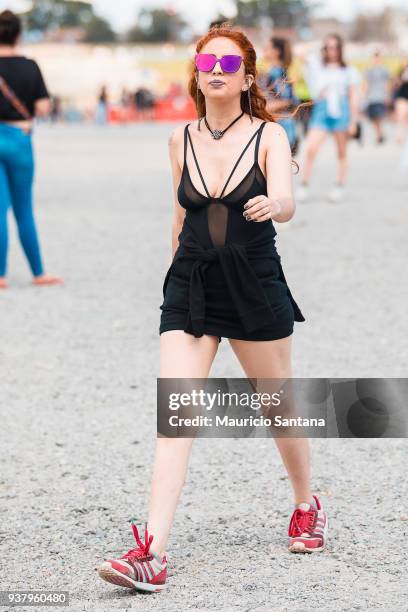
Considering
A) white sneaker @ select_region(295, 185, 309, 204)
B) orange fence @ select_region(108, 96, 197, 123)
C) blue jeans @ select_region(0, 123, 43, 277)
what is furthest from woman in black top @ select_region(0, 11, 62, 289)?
orange fence @ select_region(108, 96, 197, 123)

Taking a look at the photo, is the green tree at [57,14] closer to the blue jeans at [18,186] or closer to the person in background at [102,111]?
the person in background at [102,111]

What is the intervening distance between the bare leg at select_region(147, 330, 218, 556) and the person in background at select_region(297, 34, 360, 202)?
1015 cm

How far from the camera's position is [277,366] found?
368cm

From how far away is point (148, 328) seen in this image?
747cm

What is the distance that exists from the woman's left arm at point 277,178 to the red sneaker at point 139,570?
0.99 metres

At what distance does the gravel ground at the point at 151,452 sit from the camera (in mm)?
3604

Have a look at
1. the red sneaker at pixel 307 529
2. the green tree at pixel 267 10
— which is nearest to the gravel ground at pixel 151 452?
the red sneaker at pixel 307 529

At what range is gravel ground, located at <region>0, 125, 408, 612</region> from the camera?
3604 millimetres

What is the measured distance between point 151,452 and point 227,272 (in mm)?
1651

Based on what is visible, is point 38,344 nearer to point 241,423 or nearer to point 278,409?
point 241,423

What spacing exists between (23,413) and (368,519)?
6.52ft

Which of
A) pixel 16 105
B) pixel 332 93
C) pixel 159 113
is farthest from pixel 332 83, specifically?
pixel 159 113

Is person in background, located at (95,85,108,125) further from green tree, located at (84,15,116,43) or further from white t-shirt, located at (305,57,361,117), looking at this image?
green tree, located at (84,15,116,43)

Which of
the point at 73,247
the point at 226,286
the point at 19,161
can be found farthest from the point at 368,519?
the point at 73,247
